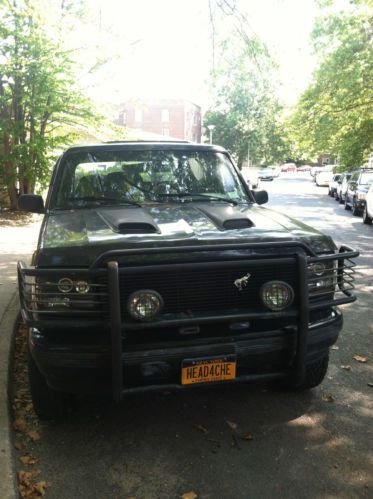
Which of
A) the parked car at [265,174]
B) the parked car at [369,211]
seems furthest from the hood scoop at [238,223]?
the parked car at [265,174]

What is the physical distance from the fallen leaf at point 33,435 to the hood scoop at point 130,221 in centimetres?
151

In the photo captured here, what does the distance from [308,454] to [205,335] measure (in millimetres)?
1017

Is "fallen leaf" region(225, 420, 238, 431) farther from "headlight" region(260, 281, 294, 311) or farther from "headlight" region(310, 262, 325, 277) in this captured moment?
"headlight" region(310, 262, 325, 277)

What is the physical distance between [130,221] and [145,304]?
29.2 inches

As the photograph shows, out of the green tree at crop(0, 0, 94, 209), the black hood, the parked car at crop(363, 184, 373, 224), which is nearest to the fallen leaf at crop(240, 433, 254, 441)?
Answer: the black hood

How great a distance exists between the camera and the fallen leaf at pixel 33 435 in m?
3.47

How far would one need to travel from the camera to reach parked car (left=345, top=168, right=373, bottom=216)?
17.9 m

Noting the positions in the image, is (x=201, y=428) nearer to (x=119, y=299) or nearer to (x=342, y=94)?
(x=119, y=299)

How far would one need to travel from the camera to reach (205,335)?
318 centimetres

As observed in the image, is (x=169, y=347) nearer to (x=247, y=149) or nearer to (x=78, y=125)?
(x=78, y=125)

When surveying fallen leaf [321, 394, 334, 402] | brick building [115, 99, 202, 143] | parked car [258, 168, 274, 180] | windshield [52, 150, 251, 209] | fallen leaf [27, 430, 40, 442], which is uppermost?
brick building [115, 99, 202, 143]

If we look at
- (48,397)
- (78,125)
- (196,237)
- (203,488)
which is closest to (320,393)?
(203,488)

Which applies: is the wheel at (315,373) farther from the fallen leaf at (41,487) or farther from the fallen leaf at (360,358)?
the fallen leaf at (41,487)

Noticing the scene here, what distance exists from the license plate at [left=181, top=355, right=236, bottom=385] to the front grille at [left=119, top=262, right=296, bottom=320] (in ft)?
0.98
